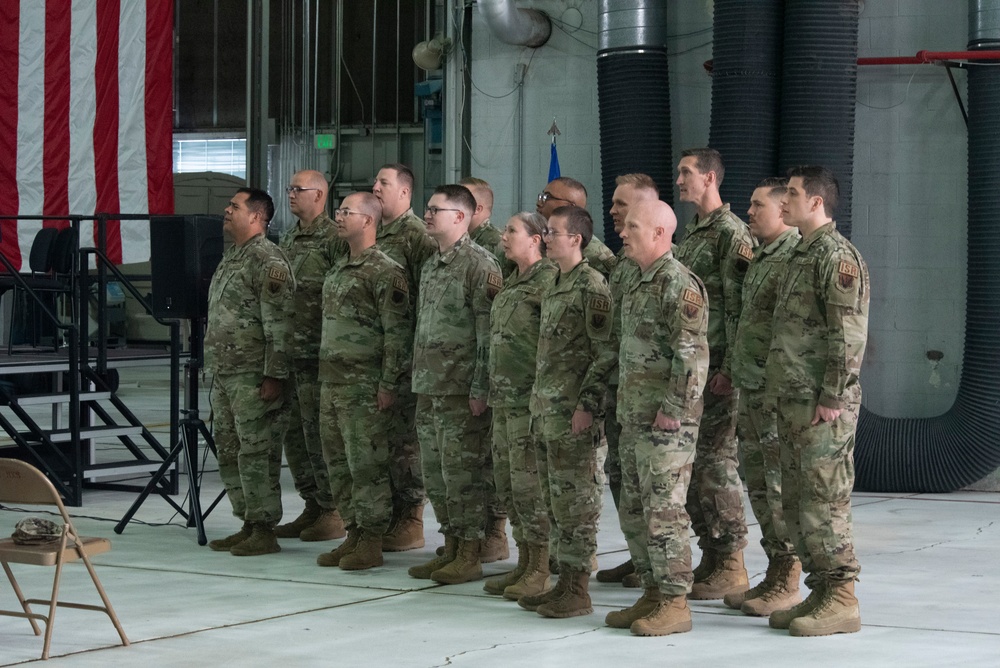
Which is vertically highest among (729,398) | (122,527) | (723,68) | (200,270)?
(723,68)

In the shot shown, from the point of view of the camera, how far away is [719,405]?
6.02 metres

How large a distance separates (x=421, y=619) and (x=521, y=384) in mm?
1062

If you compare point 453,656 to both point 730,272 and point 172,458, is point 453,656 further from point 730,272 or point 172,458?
point 172,458

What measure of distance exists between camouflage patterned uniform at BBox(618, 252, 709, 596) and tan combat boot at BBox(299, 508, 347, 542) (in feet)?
8.64

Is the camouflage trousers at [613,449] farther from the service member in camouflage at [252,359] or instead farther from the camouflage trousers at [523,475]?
the service member in camouflage at [252,359]

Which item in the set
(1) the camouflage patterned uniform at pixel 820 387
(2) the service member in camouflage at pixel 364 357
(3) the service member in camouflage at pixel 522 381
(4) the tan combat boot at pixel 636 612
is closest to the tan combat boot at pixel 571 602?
(4) the tan combat boot at pixel 636 612

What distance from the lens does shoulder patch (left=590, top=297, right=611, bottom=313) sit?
5.54 m

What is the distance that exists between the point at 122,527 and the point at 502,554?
2337 millimetres

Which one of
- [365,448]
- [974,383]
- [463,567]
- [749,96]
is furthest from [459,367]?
[974,383]

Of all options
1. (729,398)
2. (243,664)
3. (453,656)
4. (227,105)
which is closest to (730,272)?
(729,398)

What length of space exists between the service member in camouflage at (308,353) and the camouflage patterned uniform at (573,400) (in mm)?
1993

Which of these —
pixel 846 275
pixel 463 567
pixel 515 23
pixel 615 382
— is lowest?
pixel 463 567

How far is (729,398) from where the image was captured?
6023mm

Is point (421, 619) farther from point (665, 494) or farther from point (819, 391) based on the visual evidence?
point (819, 391)
